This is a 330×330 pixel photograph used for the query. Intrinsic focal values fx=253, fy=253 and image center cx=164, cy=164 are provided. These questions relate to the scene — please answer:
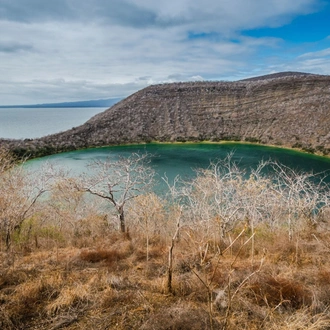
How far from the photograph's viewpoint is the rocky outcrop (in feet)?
181

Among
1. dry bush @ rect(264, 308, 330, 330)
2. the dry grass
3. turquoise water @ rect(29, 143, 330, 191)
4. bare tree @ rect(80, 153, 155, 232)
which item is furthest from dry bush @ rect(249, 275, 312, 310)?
turquoise water @ rect(29, 143, 330, 191)

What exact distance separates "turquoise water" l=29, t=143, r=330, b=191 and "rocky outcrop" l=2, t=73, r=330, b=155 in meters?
4.75

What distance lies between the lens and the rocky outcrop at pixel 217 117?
5525cm

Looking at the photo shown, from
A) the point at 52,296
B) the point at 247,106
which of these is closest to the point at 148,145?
the point at 247,106

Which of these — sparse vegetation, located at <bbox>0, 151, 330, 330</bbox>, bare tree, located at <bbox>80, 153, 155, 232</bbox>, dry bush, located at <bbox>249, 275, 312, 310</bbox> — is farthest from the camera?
bare tree, located at <bbox>80, 153, 155, 232</bbox>

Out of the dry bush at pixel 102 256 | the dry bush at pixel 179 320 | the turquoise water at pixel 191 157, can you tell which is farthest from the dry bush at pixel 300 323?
the turquoise water at pixel 191 157

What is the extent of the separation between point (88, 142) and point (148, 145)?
14.2 metres

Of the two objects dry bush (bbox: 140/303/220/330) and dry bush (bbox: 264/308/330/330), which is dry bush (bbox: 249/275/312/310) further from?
dry bush (bbox: 140/303/220/330)

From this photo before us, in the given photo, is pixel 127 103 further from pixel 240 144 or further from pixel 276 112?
pixel 276 112

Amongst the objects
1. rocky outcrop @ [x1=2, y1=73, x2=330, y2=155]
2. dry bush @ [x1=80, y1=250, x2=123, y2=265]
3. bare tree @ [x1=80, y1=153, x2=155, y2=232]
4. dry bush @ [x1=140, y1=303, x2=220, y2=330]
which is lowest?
dry bush @ [x1=80, y1=250, x2=123, y2=265]

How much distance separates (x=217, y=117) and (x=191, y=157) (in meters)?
29.5

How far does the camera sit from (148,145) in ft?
198

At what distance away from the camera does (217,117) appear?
70312mm

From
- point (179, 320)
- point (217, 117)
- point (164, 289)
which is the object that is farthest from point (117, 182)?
point (217, 117)
